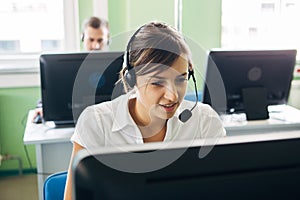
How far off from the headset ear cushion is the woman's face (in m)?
0.03

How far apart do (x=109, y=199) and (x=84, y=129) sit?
29.5 inches

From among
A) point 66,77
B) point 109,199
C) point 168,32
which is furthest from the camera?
point 66,77

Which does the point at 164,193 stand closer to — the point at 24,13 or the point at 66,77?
the point at 66,77

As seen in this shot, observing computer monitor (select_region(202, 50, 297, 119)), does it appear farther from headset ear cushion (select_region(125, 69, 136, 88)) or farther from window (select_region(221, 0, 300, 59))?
window (select_region(221, 0, 300, 59))

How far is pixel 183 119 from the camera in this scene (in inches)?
49.2

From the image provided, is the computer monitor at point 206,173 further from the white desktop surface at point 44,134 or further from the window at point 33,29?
the window at point 33,29

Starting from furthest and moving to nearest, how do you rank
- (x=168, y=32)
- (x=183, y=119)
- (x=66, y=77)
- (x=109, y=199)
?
(x=66, y=77)
(x=183, y=119)
(x=168, y=32)
(x=109, y=199)

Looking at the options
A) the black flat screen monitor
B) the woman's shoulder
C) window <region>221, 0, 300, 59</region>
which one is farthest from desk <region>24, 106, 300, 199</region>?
window <region>221, 0, 300, 59</region>

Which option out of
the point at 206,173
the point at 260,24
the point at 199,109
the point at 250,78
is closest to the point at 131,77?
the point at 199,109

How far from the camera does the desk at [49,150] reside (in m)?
1.96

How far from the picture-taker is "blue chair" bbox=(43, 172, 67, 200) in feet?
3.83

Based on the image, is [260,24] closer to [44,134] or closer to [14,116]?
[14,116]

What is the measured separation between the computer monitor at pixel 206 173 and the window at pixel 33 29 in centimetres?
294

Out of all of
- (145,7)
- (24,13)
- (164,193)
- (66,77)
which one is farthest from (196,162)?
(24,13)
